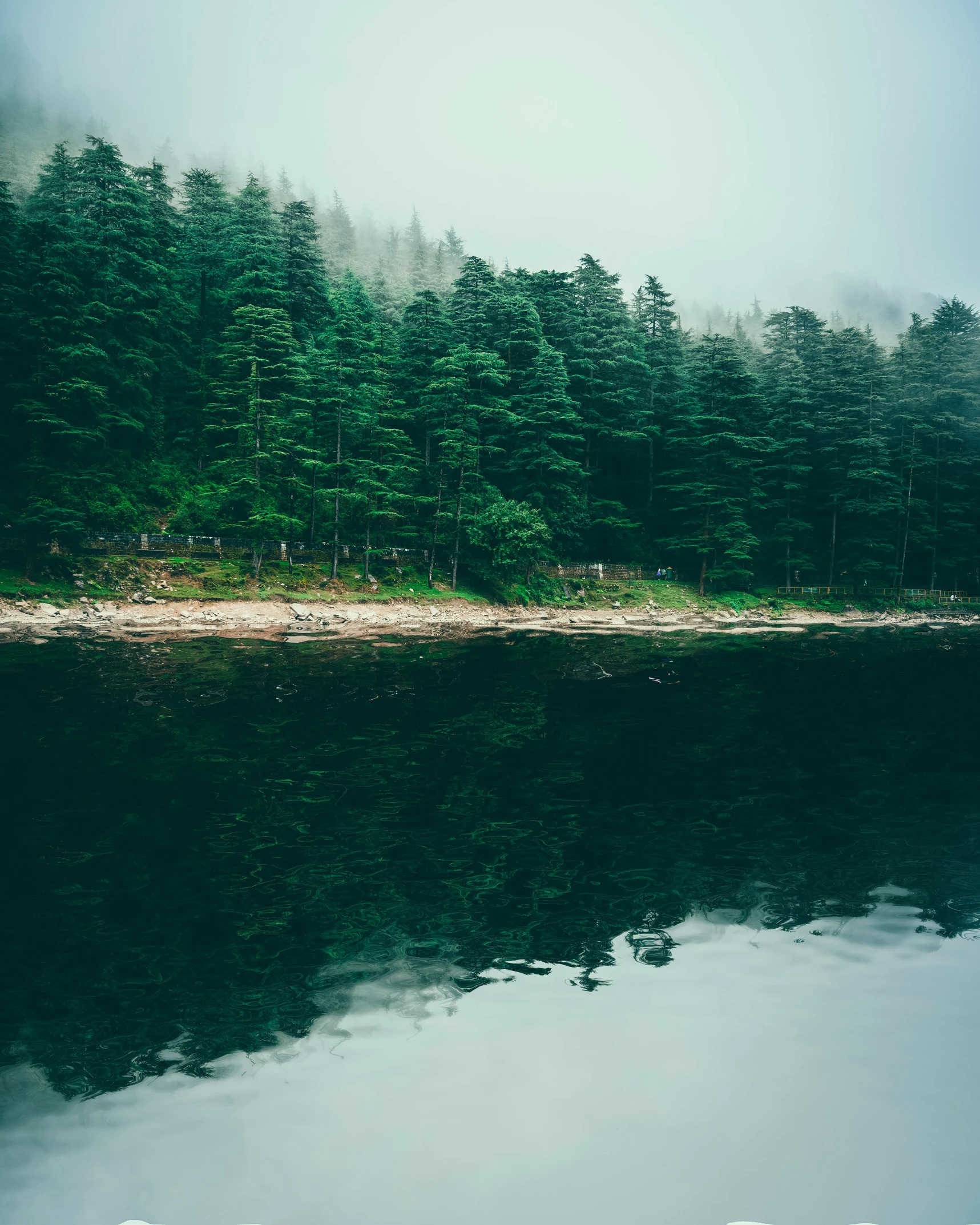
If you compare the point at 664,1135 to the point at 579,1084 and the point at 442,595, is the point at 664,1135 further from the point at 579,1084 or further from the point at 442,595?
the point at 442,595

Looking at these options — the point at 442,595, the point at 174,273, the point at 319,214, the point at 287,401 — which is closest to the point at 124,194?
the point at 174,273

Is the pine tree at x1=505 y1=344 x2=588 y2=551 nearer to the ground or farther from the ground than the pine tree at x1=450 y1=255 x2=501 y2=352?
nearer to the ground

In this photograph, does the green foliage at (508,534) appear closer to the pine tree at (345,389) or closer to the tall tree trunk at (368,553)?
the tall tree trunk at (368,553)

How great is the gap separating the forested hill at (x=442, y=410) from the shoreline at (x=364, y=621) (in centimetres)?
507

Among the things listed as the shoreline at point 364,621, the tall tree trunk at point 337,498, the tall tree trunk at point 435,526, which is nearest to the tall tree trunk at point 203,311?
the tall tree trunk at point 337,498

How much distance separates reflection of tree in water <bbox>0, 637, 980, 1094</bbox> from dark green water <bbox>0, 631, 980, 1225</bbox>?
41 mm

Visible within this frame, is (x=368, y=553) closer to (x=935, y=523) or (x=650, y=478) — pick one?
(x=650, y=478)

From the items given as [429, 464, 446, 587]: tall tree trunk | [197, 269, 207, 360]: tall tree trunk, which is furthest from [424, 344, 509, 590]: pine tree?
[197, 269, 207, 360]: tall tree trunk

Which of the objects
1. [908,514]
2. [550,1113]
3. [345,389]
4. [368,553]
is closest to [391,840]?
[550,1113]

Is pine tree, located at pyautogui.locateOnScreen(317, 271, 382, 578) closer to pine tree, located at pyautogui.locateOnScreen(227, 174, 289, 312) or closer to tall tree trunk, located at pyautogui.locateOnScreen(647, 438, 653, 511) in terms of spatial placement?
pine tree, located at pyautogui.locateOnScreen(227, 174, 289, 312)

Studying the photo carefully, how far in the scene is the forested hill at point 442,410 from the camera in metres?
40.6

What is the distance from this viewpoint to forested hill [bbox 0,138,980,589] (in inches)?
1597

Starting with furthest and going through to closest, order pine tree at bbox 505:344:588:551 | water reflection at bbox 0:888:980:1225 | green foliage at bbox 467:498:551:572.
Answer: pine tree at bbox 505:344:588:551 → green foliage at bbox 467:498:551:572 → water reflection at bbox 0:888:980:1225

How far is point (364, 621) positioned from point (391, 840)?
1174 inches
